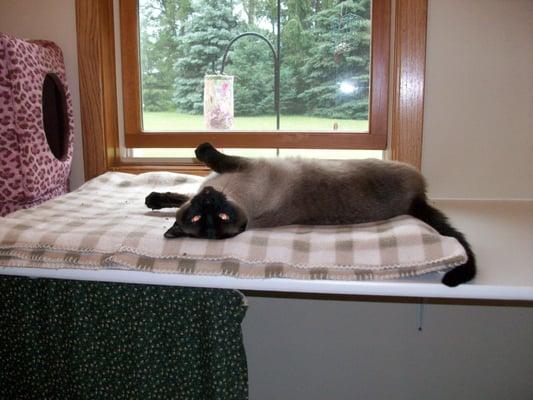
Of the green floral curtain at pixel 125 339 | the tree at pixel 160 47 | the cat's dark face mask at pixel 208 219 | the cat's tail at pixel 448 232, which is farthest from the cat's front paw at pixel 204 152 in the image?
the tree at pixel 160 47

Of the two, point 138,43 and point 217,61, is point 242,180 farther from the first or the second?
point 138,43

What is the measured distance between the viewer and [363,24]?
1624mm

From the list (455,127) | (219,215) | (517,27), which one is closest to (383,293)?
(219,215)

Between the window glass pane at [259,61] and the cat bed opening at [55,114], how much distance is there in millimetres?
343

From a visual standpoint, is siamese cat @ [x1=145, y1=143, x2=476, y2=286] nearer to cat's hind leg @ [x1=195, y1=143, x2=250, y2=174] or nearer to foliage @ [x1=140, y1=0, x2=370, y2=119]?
cat's hind leg @ [x1=195, y1=143, x2=250, y2=174]

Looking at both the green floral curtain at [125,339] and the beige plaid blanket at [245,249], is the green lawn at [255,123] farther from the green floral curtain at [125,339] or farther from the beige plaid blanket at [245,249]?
the green floral curtain at [125,339]

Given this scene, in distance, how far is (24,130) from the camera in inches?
48.9

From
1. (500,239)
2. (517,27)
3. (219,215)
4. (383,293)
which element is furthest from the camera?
(517,27)

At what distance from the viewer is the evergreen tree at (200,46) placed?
67.4 inches

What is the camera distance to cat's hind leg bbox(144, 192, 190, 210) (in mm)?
1229

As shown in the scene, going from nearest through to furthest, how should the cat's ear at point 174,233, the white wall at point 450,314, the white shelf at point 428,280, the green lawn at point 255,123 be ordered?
the white shelf at point 428,280, the cat's ear at point 174,233, the white wall at point 450,314, the green lawn at point 255,123

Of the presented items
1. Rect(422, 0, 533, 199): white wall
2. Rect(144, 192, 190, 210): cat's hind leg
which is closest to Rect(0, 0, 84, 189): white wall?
Rect(144, 192, 190, 210): cat's hind leg

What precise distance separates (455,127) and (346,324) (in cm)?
72

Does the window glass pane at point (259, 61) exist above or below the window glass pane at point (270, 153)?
above
